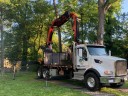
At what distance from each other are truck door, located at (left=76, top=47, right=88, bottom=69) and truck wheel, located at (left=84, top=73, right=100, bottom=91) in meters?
0.91

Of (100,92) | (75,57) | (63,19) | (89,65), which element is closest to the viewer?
(100,92)

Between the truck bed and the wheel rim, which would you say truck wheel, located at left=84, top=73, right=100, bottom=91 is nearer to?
the wheel rim

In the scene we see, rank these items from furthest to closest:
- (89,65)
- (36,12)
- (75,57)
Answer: (36,12) < (75,57) < (89,65)

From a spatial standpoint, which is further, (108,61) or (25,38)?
(25,38)

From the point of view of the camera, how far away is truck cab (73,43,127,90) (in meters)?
16.0

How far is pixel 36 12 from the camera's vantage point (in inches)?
1430

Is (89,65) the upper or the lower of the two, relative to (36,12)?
lower

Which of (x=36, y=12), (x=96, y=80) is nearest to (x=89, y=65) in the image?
(x=96, y=80)

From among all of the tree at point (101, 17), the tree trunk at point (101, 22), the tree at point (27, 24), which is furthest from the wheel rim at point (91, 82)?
the tree at point (27, 24)

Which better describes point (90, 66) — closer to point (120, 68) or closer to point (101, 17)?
point (120, 68)

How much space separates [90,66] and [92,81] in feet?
3.15

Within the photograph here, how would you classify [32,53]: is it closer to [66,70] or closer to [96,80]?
[66,70]

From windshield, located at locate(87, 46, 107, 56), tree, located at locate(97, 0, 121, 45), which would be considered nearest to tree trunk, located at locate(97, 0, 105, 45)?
tree, located at locate(97, 0, 121, 45)

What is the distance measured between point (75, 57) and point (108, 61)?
280cm
